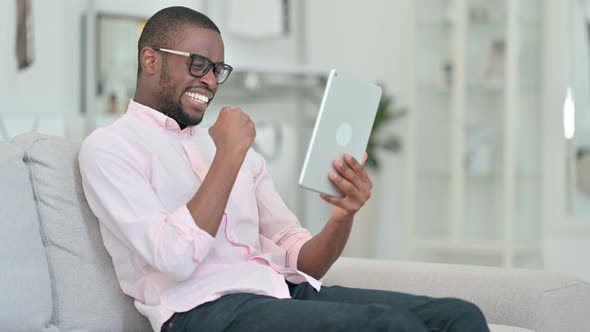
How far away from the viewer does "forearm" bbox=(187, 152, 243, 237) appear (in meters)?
1.62

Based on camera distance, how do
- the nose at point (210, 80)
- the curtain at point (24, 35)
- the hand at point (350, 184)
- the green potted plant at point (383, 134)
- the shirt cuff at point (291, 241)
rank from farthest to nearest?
the green potted plant at point (383, 134) < the curtain at point (24, 35) < the shirt cuff at point (291, 241) < the nose at point (210, 80) < the hand at point (350, 184)

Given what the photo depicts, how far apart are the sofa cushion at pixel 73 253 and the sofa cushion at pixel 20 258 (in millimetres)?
31

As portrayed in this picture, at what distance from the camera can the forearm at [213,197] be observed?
1.62 metres

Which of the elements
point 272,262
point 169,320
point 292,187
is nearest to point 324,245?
point 272,262

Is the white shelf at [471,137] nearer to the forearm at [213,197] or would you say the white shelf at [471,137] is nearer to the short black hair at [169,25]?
the short black hair at [169,25]

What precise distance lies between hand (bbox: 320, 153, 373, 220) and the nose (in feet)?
1.13

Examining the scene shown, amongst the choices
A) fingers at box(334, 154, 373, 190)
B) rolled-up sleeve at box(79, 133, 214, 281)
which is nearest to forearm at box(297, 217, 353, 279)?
fingers at box(334, 154, 373, 190)

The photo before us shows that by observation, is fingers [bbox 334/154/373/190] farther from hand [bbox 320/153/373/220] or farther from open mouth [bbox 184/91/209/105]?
open mouth [bbox 184/91/209/105]

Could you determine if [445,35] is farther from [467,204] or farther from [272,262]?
[272,262]

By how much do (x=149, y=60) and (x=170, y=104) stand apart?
0.38ft

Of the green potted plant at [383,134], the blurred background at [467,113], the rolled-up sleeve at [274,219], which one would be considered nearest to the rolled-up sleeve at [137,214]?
the rolled-up sleeve at [274,219]

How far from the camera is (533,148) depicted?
4.47 m

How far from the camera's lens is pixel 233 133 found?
5.61ft

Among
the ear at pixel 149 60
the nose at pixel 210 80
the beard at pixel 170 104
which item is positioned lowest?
the beard at pixel 170 104
